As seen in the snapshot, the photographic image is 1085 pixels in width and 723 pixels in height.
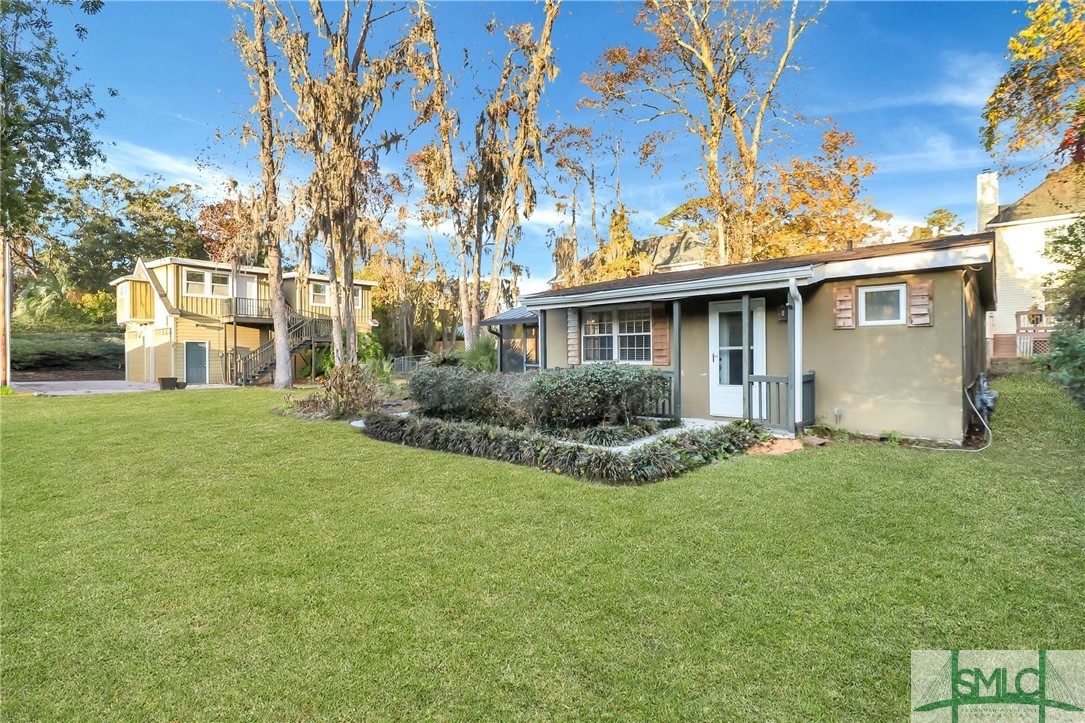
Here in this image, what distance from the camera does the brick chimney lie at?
20000 mm

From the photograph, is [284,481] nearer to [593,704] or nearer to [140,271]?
[593,704]

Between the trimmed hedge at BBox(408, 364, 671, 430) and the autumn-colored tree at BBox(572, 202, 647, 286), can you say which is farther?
the autumn-colored tree at BBox(572, 202, 647, 286)

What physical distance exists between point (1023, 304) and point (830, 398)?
16.6 metres

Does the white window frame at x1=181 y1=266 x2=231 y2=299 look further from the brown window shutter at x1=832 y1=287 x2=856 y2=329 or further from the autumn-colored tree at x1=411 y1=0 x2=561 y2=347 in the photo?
the brown window shutter at x1=832 y1=287 x2=856 y2=329

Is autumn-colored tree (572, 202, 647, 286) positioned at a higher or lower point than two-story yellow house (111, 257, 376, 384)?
higher

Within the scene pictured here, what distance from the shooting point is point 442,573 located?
3475 mm

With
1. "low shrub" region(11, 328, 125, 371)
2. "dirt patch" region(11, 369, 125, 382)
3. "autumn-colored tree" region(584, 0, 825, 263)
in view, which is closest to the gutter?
"autumn-colored tree" region(584, 0, 825, 263)

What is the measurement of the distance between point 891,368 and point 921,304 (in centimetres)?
103

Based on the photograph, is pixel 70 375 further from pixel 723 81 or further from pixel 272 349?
pixel 723 81

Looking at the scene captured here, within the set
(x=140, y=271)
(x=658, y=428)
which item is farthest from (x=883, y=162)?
(x=140, y=271)

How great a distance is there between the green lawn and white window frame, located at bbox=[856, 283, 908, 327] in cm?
242

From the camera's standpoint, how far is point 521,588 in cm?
325

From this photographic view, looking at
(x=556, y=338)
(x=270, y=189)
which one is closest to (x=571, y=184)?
(x=270, y=189)
